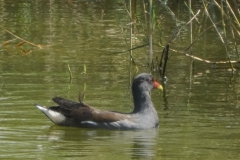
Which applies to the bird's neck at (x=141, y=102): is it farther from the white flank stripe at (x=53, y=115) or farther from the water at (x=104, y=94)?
the white flank stripe at (x=53, y=115)

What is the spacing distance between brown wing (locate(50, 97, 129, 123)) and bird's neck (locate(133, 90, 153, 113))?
0.32 meters

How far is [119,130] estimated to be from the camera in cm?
1057

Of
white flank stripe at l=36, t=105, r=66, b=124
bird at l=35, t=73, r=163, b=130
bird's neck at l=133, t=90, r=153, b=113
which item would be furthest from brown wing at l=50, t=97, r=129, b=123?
bird's neck at l=133, t=90, r=153, b=113

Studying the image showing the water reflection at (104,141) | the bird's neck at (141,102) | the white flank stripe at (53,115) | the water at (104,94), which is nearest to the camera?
the water reflection at (104,141)

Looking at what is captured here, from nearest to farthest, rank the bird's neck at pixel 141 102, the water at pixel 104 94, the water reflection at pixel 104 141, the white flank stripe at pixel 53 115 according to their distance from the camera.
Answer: the water reflection at pixel 104 141, the water at pixel 104 94, the white flank stripe at pixel 53 115, the bird's neck at pixel 141 102

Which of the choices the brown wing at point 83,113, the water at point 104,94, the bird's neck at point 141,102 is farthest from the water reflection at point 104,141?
the bird's neck at point 141,102

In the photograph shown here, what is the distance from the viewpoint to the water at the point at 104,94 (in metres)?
9.34

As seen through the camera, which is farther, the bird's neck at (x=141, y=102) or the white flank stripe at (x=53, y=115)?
the bird's neck at (x=141, y=102)

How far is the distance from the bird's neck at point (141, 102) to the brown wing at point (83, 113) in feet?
1.04

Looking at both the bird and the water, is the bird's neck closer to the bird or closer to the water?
the bird

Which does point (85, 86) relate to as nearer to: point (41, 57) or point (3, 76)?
point (3, 76)

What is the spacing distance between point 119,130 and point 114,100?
1445 millimetres

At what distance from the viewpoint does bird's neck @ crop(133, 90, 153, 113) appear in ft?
35.8

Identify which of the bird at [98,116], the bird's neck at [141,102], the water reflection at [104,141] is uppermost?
the bird's neck at [141,102]
